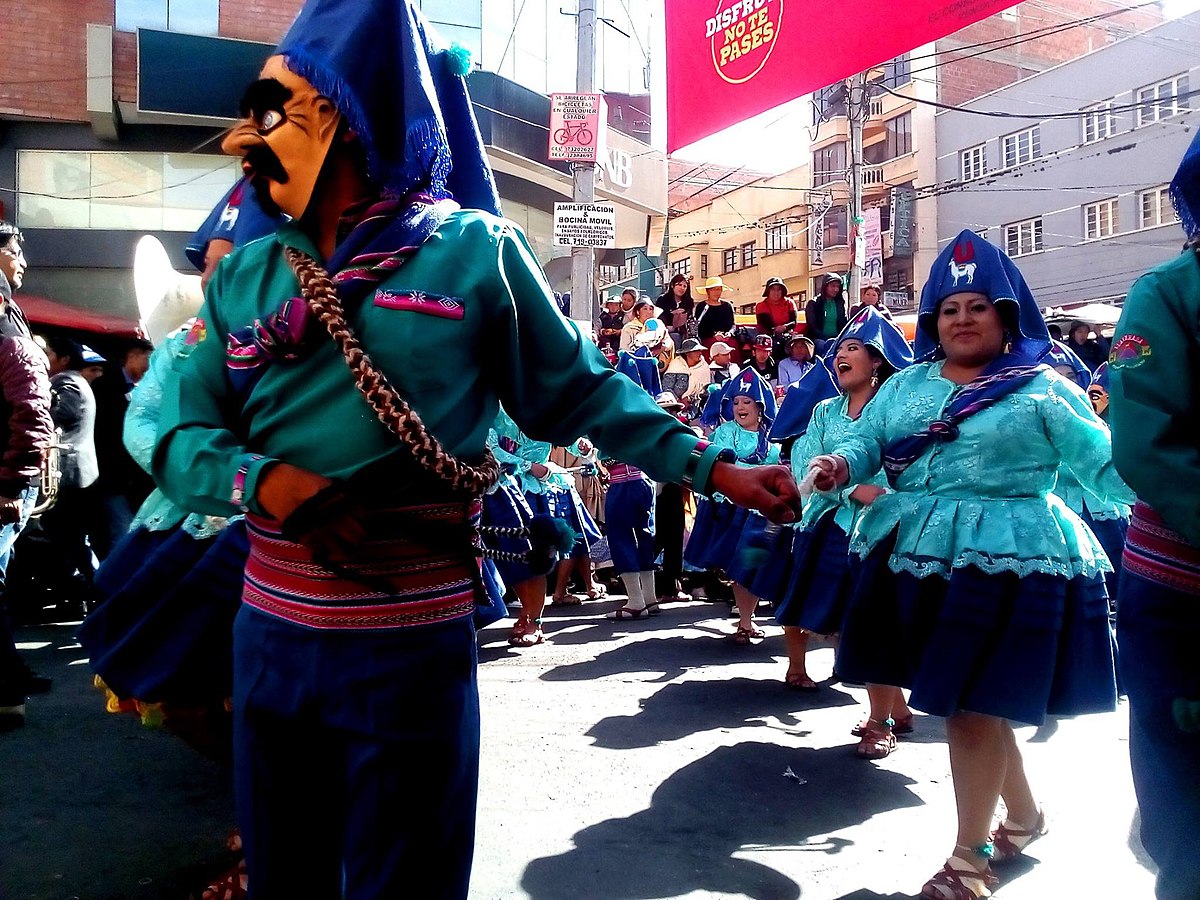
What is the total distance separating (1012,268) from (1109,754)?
2.42m

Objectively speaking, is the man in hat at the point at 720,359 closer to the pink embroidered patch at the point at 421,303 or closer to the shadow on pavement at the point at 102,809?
the shadow on pavement at the point at 102,809

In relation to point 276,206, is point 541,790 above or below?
below

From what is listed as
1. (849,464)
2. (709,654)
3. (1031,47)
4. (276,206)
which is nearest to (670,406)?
(709,654)

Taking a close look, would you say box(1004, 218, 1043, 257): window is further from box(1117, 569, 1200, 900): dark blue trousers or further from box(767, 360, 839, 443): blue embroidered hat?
box(1117, 569, 1200, 900): dark blue trousers

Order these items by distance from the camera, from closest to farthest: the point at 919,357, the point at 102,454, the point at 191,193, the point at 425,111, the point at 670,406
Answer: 1. the point at 425,111
2. the point at 919,357
3. the point at 102,454
4. the point at 670,406
5. the point at 191,193

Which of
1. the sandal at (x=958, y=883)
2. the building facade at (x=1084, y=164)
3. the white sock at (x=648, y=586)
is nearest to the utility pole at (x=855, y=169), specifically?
the building facade at (x=1084, y=164)

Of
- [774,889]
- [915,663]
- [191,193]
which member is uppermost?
[191,193]

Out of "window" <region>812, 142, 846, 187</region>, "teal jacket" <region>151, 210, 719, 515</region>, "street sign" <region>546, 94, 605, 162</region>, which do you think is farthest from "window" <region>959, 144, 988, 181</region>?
"teal jacket" <region>151, 210, 719, 515</region>

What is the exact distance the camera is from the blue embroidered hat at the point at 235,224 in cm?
296

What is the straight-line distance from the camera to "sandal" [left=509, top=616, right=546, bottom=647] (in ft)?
24.4

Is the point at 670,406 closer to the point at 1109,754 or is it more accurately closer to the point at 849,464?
the point at 1109,754

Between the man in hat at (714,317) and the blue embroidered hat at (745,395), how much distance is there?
547cm

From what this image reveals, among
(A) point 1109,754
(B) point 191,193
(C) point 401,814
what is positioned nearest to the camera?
(C) point 401,814

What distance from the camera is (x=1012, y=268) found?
3859mm
